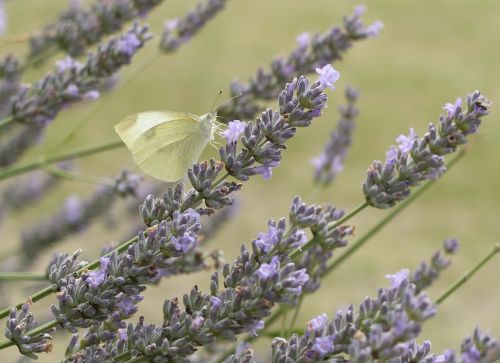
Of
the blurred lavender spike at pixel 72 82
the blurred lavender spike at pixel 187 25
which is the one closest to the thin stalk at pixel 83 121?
the blurred lavender spike at pixel 187 25

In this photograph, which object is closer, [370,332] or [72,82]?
[370,332]

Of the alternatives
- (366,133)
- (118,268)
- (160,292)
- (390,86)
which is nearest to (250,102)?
(118,268)

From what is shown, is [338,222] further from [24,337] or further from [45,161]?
[45,161]

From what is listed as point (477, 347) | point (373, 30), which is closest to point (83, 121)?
point (373, 30)

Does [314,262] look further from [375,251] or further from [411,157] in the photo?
[375,251]

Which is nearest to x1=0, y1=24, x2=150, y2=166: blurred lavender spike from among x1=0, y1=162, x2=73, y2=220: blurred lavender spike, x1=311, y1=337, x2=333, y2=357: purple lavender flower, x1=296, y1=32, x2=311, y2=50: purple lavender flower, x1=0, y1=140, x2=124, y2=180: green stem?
x1=0, y1=140, x2=124, y2=180: green stem

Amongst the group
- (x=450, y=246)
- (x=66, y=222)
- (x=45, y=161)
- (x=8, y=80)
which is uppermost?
(x=8, y=80)

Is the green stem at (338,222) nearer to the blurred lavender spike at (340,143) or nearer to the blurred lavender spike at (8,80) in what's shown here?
the blurred lavender spike at (340,143)

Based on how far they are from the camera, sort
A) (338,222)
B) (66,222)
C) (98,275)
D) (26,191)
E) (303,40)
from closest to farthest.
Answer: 1. (98,275)
2. (338,222)
3. (303,40)
4. (66,222)
5. (26,191)

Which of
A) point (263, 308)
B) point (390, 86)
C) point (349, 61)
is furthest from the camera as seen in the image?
point (349, 61)
